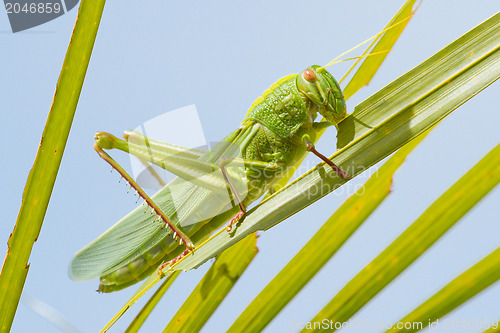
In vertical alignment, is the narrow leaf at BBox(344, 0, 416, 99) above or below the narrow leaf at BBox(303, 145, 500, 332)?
above

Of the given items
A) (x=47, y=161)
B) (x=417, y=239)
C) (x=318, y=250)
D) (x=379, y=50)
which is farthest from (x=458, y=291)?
(x=47, y=161)

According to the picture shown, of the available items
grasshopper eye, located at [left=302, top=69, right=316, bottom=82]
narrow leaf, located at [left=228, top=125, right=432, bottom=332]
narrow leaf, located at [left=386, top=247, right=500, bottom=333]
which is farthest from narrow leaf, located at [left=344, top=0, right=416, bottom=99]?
narrow leaf, located at [left=386, top=247, right=500, bottom=333]

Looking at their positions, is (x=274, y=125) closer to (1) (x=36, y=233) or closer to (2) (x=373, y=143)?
(2) (x=373, y=143)

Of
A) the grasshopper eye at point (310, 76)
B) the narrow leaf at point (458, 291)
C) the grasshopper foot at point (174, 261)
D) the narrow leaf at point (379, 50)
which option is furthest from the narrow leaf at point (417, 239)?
the grasshopper eye at point (310, 76)

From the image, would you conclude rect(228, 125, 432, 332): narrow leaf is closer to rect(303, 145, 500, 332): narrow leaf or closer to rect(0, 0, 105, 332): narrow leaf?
rect(303, 145, 500, 332): narrow leaf

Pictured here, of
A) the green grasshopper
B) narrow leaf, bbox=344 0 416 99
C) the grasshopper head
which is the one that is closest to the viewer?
narrow leaf, bbox=344 0 416 99

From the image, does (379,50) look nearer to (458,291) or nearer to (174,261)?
(458,291)

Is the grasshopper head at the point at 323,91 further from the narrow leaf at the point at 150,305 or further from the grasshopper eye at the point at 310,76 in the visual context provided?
the narrow leaf at the point at 150,305

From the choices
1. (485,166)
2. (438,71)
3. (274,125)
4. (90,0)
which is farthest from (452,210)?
(90,0)
